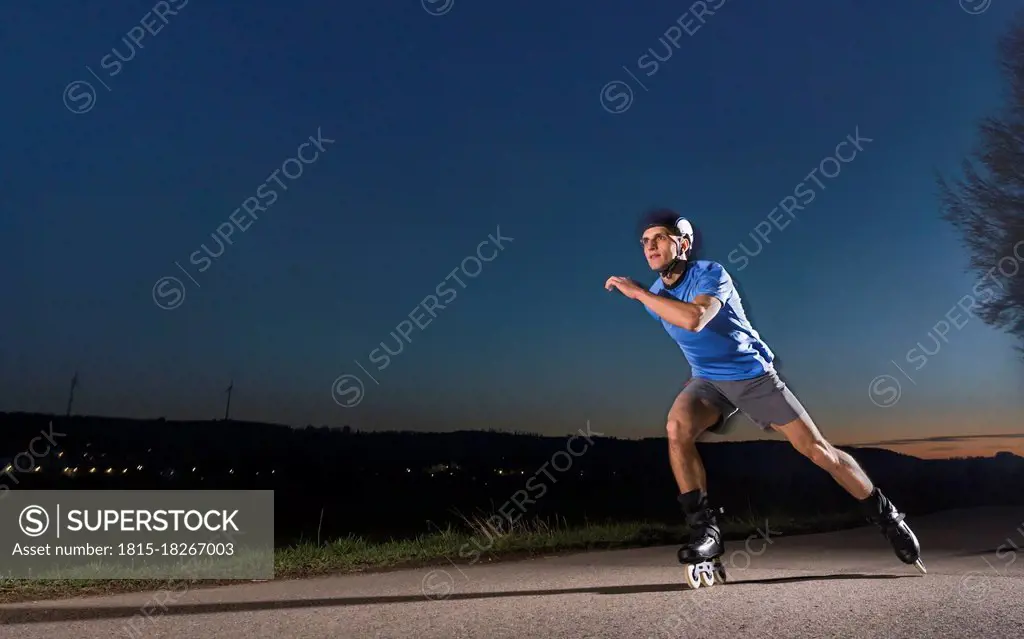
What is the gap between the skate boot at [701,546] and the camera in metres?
5.09

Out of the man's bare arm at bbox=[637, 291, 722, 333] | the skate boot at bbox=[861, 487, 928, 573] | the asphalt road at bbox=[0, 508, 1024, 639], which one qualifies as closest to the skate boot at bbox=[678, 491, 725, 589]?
the asphalt road at bbox=[0, 508, 1024, 639]

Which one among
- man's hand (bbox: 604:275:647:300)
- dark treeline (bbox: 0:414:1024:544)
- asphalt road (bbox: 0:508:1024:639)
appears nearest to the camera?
asphalt road (bbox: 0:508:1024:639)

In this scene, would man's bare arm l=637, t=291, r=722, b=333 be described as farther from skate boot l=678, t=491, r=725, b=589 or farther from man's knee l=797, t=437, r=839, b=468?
skate boot l=678, t=491, r=725, b=589

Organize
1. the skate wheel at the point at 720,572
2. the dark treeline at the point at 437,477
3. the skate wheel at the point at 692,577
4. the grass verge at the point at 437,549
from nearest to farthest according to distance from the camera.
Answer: the skate wheel at the point at 692,577
the skate wheel at the point at 720,572
the grass verge at the point at 437,549
the dark treeline at the point at 437,477

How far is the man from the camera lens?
514cm

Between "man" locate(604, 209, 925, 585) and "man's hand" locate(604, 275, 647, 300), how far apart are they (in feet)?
1.68

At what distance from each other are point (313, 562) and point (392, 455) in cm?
8961

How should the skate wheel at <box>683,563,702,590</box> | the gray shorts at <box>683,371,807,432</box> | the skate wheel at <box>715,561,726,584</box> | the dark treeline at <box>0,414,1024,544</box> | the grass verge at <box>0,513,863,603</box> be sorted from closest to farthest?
the skate wheel at <box>683,563,702,590</box>
the gray shorts at <box>683,371,807,432</box>
the skate wheel at <box>715,561,726,584</box>
the grass verge at <box>0,513,863,603</box>
the dark treeline at <box>0,414,1024,544</box>

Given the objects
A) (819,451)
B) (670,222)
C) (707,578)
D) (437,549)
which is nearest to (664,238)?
(670,222)

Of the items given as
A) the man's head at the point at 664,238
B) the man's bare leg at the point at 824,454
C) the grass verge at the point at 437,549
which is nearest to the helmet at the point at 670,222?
the man's head at the point at 664,238

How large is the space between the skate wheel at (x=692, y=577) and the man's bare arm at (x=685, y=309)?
4.76 ft

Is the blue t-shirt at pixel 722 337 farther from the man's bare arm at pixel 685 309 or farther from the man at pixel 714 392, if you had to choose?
the man's bare arm at pixel 685 309

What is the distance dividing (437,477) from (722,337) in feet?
172

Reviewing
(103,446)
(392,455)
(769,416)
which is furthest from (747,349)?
(103,446)
